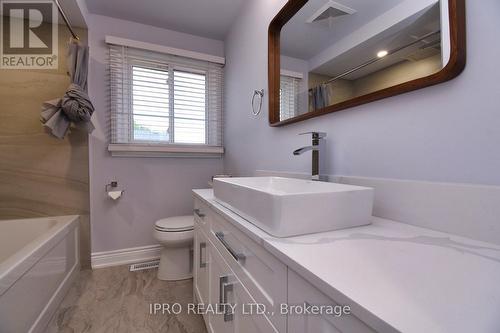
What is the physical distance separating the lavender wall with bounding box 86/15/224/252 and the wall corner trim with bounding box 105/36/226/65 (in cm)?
10

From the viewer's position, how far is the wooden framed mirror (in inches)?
25.6

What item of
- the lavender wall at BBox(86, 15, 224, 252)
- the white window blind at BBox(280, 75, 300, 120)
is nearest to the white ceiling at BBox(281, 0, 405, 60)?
the white window blind at BBox(280, 75, 300, 120)

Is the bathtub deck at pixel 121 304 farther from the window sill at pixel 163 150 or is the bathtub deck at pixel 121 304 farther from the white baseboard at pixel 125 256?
the window sill at pixel 163 150

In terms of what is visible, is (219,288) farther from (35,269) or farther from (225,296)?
(35,269)

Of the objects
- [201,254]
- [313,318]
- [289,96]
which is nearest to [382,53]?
[289,96]

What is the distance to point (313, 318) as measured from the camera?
0.41 metres

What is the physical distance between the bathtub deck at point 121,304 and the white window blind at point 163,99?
122 centimetres

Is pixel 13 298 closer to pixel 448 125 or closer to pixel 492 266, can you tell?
pixel 492 266

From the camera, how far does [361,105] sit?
89cm

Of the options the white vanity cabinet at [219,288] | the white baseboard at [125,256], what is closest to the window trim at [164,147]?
the white baseboard at [125,256]

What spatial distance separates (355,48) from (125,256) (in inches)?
97.3

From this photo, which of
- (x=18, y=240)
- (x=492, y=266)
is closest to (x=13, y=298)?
Answer: (x=18, y=240)

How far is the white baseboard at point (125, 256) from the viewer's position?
2049mm

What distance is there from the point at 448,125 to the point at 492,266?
1.27 feet
